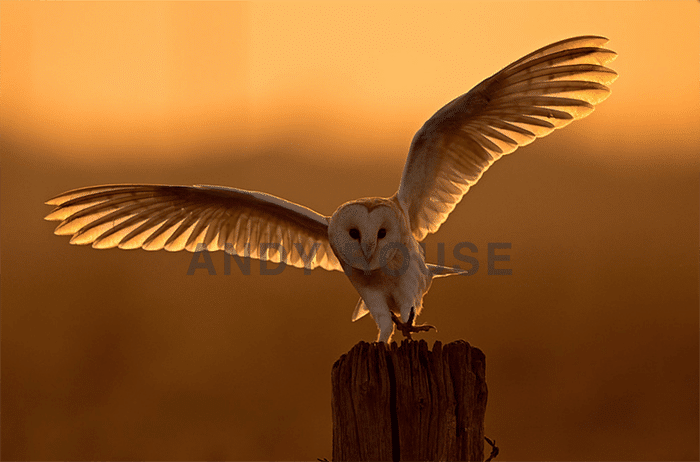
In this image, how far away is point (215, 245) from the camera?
3641 mm

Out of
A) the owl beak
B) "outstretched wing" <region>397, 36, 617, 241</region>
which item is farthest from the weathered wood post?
"outstretched wing" <region>397, 36, 617, 241</region>

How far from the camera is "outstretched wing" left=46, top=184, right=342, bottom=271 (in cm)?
331

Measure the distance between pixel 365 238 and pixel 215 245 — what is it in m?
1.24

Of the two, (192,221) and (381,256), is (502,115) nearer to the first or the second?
(381,256)

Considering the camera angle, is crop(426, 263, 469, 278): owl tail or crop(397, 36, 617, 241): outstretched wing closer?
crop(397, 36, 617, 241): outstretched wing

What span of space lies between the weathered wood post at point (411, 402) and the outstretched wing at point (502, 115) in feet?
3.97

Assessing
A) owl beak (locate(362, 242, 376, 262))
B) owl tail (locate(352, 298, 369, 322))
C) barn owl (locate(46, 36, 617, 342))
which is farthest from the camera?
owl tail (locate(352, 298, 369, 322))

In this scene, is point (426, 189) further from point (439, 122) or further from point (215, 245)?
point (215, 245)

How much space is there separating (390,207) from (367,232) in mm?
182

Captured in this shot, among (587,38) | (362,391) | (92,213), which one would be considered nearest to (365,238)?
(362,391)

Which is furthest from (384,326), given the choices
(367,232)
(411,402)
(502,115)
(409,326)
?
(502,115)

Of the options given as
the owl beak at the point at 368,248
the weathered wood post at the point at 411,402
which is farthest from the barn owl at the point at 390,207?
the weathered wood post at the point at 411,402

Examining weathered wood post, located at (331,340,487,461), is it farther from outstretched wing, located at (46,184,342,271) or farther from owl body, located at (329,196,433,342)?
outstretched wing, located at (46,184,342,271)

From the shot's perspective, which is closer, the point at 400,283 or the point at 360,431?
the point at 360,431
